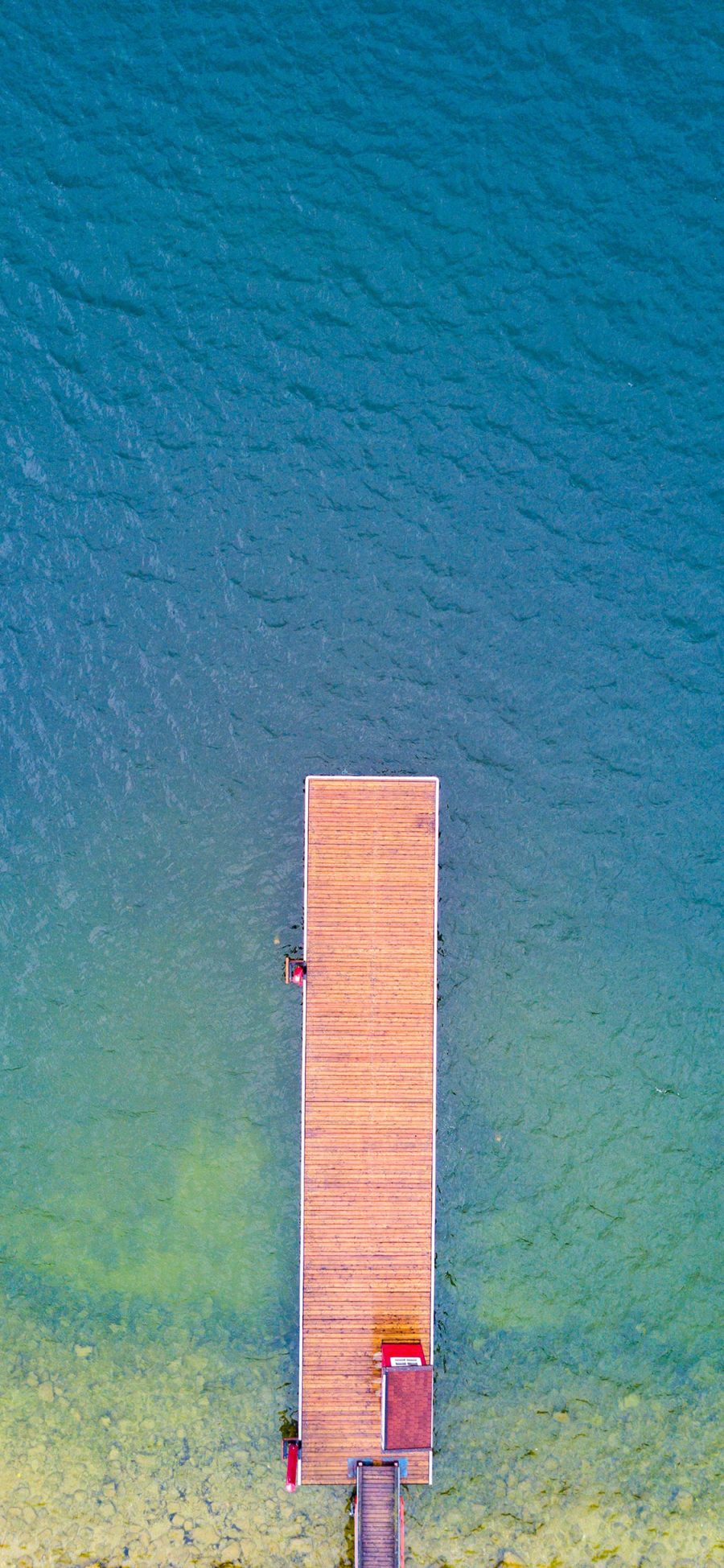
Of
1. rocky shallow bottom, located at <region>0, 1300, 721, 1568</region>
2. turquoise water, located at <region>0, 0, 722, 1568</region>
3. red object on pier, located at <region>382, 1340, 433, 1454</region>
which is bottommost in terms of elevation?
rocky shallow bottom, located at <region>0, 1300, 721, 1568</region>

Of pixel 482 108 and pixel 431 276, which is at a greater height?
pixel 482 108

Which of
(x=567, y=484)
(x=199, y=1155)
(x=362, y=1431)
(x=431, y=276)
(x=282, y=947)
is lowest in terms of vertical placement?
(x=362, y=1431)

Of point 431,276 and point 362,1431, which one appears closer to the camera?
point 362,1431

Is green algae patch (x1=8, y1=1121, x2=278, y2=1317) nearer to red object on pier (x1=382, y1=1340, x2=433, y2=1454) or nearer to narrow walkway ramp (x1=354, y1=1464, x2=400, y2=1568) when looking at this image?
red object on pier (x1=382, y1=1340, x2=433, y2=1454)

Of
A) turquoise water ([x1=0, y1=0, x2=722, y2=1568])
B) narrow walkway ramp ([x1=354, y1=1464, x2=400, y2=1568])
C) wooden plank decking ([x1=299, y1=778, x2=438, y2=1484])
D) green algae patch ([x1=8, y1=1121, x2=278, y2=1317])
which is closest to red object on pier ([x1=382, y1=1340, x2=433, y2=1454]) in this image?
wooden plank decking ([x1=299, y1=778, x2=438, y2=1484])

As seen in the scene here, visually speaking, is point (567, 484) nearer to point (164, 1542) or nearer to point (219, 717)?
point (219, 717)

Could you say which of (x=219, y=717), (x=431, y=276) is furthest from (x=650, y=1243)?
(x=431, y=276)

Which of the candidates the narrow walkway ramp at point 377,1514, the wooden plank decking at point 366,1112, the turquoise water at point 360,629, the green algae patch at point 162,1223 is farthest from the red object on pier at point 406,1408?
the green algae patch at point 162,1223

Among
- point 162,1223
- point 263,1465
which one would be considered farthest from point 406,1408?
point 162,1223
